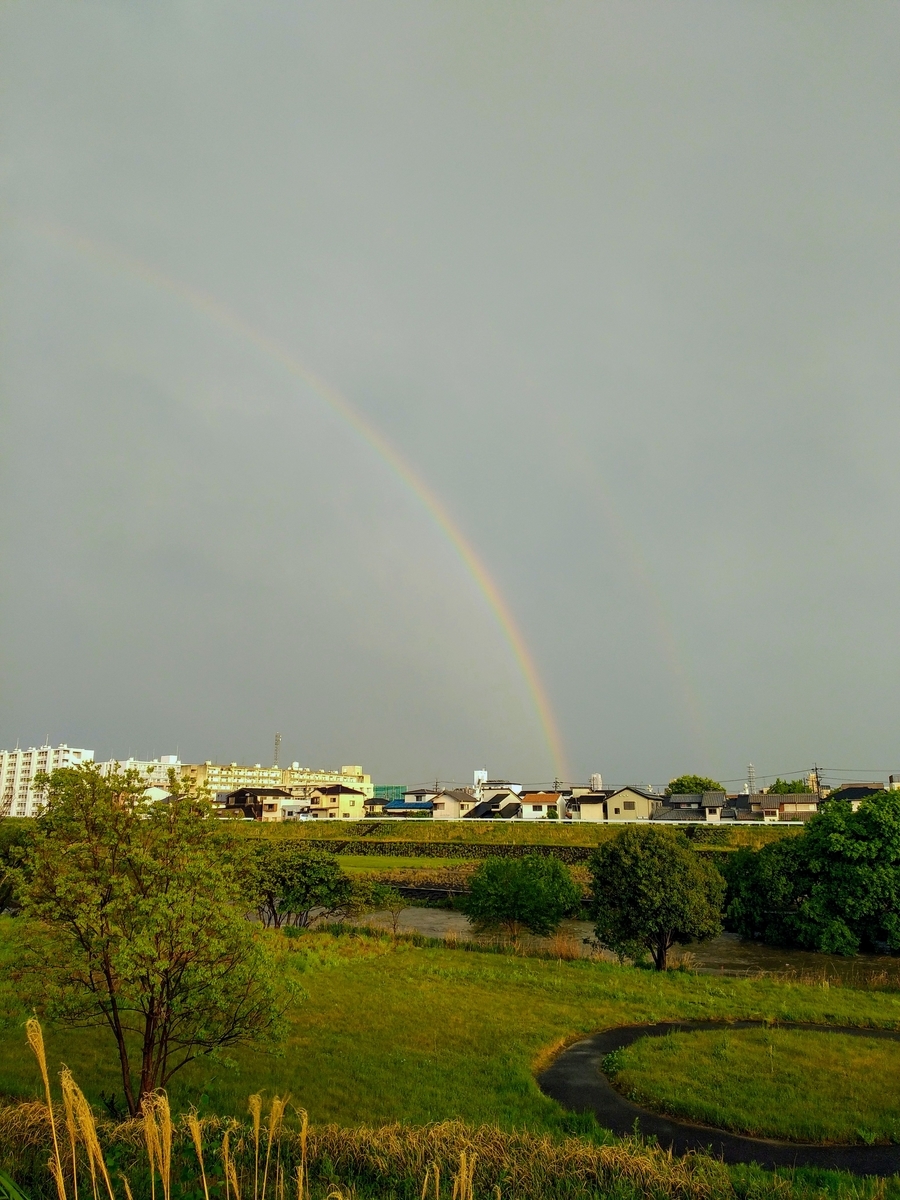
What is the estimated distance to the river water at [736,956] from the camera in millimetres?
37844

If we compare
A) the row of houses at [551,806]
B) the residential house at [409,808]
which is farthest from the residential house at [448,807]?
the residential house at [409,808]

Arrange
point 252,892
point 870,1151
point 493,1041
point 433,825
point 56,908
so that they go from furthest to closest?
point 433,825 → point 493,1041 → point 252,892 → point 870,1151 → point 56,908

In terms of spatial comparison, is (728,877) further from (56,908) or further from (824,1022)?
(56,908)

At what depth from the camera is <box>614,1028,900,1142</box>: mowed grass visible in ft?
55.4

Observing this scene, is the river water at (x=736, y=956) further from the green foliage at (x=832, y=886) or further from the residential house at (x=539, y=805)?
the residential house at (x=539, y=805)

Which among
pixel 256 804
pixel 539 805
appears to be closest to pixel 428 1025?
pixel 539 805

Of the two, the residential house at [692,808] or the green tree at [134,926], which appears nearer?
the green tree at [134,926]

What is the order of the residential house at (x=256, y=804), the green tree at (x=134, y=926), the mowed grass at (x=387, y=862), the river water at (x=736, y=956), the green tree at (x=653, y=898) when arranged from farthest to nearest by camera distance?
the residential house at (x=256, y=804), the mowed grass at (x=387, y=862), the river water at (x=736, y=956), the green tree at (x=653, y=898), the green tree at (x=134, y=926)

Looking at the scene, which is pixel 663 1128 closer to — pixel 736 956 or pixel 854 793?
pixel 736 956

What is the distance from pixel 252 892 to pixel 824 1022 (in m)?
21.0

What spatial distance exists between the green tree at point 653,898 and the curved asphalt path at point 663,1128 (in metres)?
11.9

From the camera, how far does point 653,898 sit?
36.3m

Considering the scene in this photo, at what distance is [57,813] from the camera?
49.2 ft

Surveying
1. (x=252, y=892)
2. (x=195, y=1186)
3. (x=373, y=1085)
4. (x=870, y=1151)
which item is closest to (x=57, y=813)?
(x=252, y=892)
